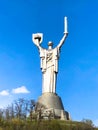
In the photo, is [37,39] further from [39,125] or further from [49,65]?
[39,125]

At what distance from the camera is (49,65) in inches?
1623

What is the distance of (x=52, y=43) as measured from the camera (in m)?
41.8

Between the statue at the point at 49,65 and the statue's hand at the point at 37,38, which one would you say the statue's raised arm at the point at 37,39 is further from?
the statue at the point at 49,65

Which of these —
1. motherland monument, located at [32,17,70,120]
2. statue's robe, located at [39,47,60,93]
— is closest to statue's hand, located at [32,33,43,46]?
motherland monument, located at [32,17,70,120]

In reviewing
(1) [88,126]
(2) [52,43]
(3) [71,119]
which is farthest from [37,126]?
(2) [52,43]

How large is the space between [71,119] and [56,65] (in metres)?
5.42

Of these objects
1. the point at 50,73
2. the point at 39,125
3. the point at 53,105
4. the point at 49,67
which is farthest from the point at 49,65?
the point at 39,125

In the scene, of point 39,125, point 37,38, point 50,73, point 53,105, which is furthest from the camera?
point 37,38

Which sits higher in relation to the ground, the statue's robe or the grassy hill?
the statue's robe

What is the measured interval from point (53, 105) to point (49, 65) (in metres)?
4.19

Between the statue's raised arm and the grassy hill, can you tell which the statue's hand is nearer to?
the statue's raised arm

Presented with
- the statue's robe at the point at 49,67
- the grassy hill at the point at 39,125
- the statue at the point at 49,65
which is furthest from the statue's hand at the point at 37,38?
the grassy hill at the point at 39,125

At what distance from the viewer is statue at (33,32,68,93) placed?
133 feet

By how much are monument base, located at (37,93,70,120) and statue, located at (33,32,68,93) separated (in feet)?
2.70
